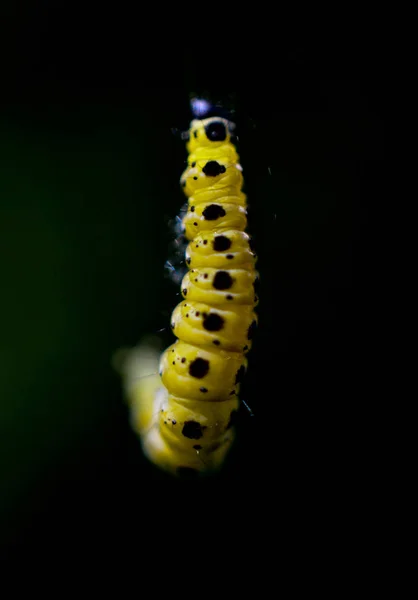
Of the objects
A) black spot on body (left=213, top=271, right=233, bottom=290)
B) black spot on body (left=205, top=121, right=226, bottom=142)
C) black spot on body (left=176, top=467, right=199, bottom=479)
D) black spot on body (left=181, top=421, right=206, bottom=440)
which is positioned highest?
black spot on body (left=205, top=121, right=226, bottom=142)

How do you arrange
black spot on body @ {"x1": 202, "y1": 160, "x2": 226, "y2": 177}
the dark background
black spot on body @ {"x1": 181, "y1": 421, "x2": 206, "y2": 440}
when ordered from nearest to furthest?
black spot on body @ {"x1": 202, "y1": 160, "x2": 226, "y2": 177}
black spot on body @ {"x1": 181, "y1": 421, "x2": 206, "y2": 440}
the dark background

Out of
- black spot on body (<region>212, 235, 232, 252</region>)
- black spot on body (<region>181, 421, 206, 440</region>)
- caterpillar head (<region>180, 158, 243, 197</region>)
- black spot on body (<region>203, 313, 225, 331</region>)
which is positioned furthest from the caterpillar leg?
caterpillar head (<region>180, 158, 243, 197</region>)

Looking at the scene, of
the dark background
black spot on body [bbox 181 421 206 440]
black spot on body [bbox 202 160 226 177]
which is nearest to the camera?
black spot on body [bbox 202 160 226 177]

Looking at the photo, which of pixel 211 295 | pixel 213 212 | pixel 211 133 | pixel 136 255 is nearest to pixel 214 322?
pixel 211 295

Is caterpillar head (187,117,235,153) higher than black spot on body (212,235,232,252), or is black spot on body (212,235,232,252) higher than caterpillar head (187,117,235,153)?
caterpillar head (187,117,235,153)

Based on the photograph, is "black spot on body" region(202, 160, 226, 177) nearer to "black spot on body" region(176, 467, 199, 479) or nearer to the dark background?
the dark background

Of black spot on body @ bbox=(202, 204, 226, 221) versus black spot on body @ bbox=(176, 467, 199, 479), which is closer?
black spot on body @ bbox=(202, 204, 226, 221)

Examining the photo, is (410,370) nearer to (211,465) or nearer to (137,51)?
(211,465)
